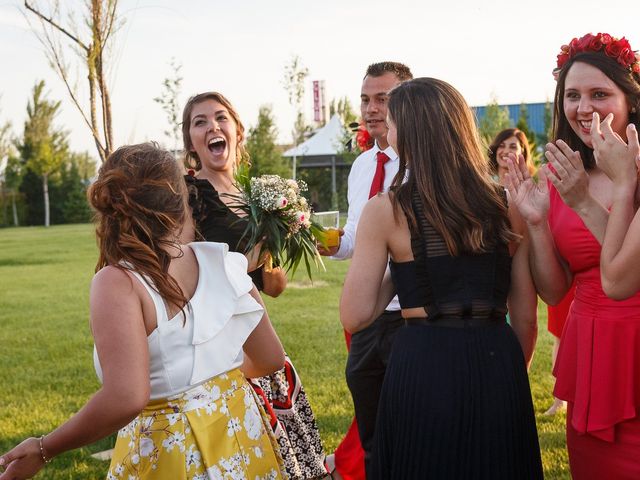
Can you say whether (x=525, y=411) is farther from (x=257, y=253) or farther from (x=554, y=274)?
(x=257, y=253)

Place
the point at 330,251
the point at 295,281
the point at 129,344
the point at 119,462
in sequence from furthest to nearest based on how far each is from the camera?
the point at 295,281 → the point at 330,251 → the point at 119,462 → the point at 129,344

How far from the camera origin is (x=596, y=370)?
10.2ft

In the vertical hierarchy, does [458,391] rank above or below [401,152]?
below

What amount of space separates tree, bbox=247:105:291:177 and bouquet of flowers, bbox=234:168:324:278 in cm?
2832

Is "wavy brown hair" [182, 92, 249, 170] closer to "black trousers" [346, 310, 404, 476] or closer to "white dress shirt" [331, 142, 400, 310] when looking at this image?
"white dress shirt" [331, 142, 400, 310]

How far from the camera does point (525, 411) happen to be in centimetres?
288

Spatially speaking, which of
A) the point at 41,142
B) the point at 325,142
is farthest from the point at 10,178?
the point at 325,142

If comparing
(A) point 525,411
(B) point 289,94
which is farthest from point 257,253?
(B) point 289,94

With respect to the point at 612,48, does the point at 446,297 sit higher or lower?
lower

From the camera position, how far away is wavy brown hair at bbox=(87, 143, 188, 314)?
2346 mm

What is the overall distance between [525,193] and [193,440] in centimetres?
166

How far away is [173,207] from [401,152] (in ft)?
3.16

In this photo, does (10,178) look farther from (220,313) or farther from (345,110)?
(220,313)

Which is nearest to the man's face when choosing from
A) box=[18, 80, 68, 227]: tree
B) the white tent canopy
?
the white tent canopy
